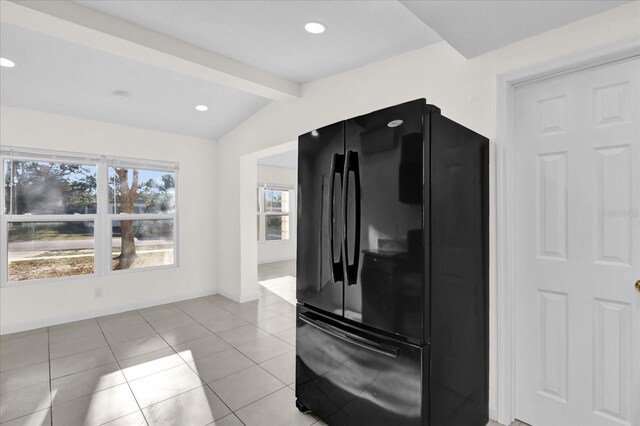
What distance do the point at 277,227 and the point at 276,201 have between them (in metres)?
0.68

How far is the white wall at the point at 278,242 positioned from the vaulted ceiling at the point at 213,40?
437 cm

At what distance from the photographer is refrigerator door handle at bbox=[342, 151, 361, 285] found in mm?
1729

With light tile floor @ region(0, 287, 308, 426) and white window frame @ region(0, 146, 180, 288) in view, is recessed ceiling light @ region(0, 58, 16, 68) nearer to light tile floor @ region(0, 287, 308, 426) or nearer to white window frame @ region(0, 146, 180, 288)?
white window frame @ region(0, 146, 180, 288)

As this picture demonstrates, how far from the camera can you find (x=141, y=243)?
179 inches

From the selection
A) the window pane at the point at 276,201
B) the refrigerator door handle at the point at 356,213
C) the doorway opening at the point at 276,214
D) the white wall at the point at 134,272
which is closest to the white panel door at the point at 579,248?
the refrigerator door handle at the point at 356,213

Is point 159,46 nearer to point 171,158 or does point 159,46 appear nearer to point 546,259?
point 171,158

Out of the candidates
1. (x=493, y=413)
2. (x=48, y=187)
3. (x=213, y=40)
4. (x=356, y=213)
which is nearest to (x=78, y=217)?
(x=48, y=187)

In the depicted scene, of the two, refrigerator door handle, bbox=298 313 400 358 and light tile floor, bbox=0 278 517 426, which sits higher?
refrigerator door handle, bbox=298 313 400 358

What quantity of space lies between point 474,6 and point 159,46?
2.13 m

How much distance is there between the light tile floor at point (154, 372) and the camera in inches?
83.9

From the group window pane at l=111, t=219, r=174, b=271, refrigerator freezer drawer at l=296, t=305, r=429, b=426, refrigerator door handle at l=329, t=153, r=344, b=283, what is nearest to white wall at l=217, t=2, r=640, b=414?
refrigerator freezer drawer at l=296, t=305, r=429, b=426

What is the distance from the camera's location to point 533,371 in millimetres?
1979

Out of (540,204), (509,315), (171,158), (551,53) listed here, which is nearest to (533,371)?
(509,315)

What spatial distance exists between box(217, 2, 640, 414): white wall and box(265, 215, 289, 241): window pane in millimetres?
4306
